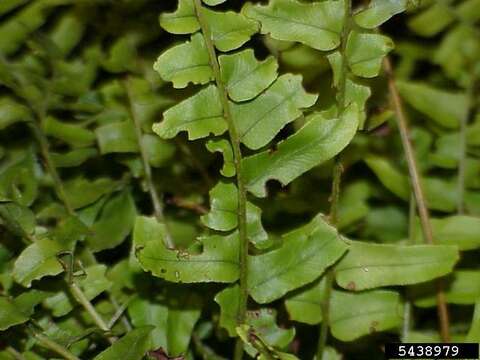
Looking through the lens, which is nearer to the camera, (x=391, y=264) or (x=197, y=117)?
(x=197, y=117)

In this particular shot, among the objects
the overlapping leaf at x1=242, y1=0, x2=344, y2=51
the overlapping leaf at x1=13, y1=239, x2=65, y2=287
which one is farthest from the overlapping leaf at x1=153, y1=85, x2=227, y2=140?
the overlapping leaf at x1=13, y1=239, x2=65, y2=287

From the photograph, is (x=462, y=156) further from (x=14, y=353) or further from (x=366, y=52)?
(x=14, y=353)

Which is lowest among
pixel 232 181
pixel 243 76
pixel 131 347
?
pixel 131 347

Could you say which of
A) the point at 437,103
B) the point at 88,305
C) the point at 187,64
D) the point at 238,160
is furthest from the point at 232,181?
the point at 437,103

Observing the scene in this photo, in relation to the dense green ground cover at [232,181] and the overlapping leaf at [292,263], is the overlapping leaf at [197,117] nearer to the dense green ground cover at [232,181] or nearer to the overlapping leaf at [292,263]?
the dense green ground cover at [232,181]

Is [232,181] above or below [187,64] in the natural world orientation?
below

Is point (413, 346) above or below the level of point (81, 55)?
below

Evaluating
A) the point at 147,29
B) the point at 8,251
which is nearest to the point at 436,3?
the point at 147,29

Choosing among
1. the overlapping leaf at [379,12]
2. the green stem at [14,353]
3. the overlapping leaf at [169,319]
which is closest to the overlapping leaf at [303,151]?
the overlapping leaf at [379,12]

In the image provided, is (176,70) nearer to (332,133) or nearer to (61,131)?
(332,133)
